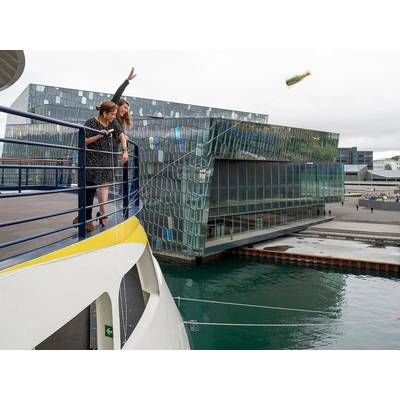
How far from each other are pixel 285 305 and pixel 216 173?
10723 millimetres

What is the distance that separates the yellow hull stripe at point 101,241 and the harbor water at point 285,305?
9809 mm

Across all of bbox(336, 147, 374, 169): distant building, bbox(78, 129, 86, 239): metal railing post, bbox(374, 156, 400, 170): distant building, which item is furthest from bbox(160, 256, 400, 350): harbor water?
bbox(374, 156, 400, 170): distant building

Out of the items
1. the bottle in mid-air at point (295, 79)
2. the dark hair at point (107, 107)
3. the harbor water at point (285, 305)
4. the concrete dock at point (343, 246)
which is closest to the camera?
the dark hair at point (107, 107)

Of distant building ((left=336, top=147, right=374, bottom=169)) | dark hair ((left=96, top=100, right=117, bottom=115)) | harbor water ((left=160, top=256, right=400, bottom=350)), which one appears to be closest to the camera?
dark hair ((left=96, top=100, right=117, bottom=115))

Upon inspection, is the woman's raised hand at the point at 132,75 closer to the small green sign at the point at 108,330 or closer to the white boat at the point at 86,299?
the white boat at the point at 86,299

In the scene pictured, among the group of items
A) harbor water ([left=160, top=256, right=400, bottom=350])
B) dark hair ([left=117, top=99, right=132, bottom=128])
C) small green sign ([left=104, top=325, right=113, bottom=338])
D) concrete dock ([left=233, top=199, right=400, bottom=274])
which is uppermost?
dark hair ([left=117, top=99, right=132, bottom=128])

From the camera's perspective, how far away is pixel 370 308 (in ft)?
54.3

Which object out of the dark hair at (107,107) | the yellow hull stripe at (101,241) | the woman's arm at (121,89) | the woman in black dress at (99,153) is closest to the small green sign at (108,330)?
the yellow hull stripe at (101,241)

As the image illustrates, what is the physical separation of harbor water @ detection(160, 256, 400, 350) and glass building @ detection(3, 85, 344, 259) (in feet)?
8.42

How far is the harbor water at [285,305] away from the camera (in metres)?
12.5

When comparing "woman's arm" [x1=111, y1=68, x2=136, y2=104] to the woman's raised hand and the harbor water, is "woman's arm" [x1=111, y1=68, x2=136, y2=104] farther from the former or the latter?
the harbor water

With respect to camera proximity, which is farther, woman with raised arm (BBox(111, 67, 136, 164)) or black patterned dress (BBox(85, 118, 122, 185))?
woman with raised arm (BBox(111, 67, 136, 164))

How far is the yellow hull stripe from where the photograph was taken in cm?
191

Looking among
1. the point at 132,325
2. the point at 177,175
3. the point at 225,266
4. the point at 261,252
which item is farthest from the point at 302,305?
the point at 132,325
